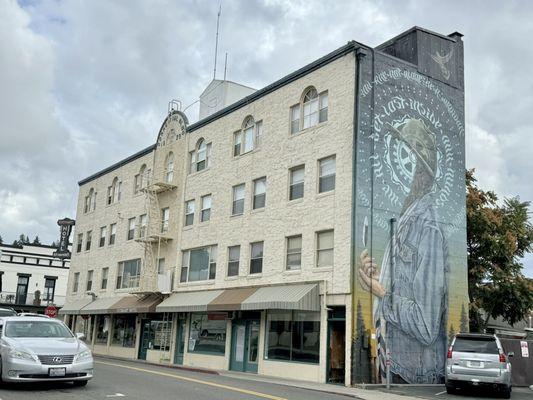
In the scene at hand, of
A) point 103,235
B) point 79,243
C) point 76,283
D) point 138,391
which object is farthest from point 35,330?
point 79,243

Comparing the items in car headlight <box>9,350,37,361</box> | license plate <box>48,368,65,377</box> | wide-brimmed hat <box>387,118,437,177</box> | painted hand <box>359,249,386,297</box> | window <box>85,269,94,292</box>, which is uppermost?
wide-brimmed hat <box>387,118,437,177</box>

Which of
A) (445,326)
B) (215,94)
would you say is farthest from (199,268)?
(445,326)

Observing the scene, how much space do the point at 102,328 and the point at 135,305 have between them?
7.63 m

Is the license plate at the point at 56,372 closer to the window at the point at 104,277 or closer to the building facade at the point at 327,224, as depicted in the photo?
the building facade at the point at 327,224

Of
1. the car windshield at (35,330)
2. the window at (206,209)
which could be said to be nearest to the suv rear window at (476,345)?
the car windshield at (35,330)

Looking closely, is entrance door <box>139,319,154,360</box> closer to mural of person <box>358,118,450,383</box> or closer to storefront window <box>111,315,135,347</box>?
storefront window <box>111,315,135,347</box>

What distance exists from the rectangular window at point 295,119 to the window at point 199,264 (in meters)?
7.07

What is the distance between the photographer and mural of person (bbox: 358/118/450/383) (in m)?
21.4

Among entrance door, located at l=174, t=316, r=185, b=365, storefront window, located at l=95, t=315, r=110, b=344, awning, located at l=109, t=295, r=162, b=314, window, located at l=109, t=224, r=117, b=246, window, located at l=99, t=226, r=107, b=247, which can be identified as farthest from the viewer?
window, located at l=99, t=226, r=107, b=247

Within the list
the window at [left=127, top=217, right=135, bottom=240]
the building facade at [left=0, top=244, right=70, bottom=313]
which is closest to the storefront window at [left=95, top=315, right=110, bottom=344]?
the window at [left=127, top=217, right=135, bottom=240]

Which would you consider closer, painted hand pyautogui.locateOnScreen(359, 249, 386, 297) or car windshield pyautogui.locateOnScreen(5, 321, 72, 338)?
car windshield pyautogui.locateOnScreen(5, 321, 72, 338)

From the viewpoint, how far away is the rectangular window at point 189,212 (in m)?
31.1

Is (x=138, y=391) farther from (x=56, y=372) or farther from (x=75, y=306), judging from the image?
(x=75, y=306)

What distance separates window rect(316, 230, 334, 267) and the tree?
390 inches
